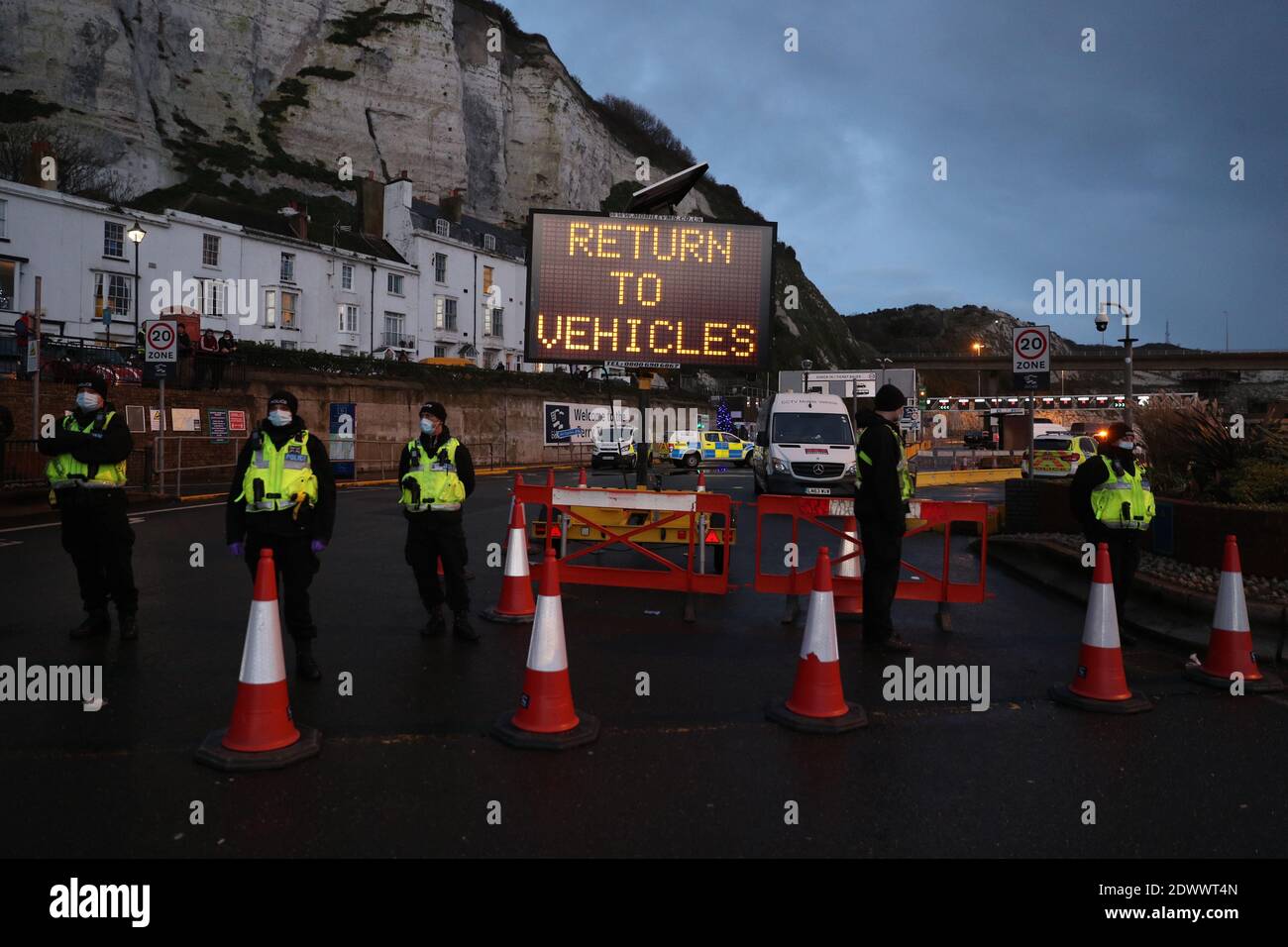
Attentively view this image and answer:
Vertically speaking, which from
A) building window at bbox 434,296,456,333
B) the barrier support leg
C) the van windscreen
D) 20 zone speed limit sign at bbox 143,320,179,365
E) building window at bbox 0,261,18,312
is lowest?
the barrier support leg

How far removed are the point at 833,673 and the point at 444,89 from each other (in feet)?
278

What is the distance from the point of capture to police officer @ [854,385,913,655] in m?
6.59

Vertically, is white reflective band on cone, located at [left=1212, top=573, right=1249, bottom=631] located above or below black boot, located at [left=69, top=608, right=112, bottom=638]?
above

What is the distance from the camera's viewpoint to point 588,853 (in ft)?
10.9

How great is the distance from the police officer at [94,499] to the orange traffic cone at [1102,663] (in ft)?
21.6

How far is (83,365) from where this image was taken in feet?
76.5

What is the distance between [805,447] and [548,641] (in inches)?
562

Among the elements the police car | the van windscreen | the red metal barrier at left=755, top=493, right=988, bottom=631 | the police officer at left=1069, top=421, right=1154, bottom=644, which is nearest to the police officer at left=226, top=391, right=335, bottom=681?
the red metal barrier at left=755, top=493, right=988, bottom=631

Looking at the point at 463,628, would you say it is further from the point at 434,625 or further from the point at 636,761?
the point at 636,761

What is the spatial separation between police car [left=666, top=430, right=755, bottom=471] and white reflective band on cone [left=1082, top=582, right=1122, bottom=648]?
28.4 metres

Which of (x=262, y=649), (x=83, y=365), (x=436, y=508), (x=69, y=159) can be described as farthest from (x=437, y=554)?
(x=69, y=159)

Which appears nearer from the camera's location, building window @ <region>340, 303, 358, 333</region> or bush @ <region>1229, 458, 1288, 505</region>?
bush @ <region>1229, 458, 1288, 505</region>

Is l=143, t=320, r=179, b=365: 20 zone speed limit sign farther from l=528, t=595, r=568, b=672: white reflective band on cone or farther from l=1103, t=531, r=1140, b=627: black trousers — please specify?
l=1103, t=531, r=1140, b=627: black trousers
